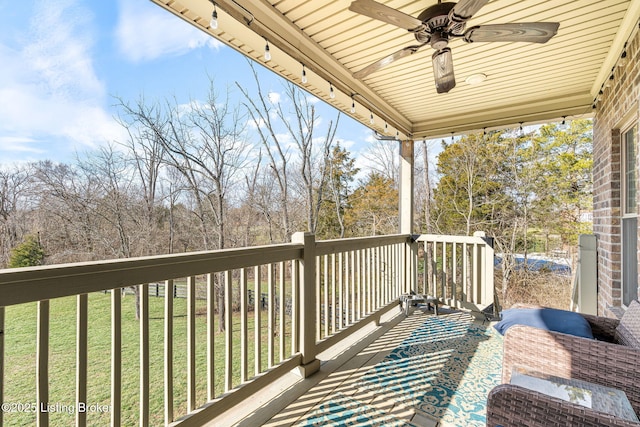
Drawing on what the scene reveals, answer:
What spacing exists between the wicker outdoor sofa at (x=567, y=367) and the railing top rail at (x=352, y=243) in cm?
145

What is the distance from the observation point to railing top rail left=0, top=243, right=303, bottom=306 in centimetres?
105

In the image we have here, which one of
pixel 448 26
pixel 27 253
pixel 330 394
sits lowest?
pixel 330 394

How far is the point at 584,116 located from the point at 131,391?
7.84m

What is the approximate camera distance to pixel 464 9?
1.70m

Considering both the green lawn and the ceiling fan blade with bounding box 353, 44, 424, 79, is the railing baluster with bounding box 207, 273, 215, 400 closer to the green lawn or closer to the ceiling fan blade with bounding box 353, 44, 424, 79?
the ceiling fan blade with bounding box 353, 44, 424, 79

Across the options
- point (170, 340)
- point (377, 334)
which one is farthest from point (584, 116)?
point (170, 340)

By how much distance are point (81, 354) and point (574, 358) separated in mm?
2322

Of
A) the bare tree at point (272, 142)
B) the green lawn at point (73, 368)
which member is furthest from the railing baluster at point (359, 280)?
the bare tree at point (272, 142)

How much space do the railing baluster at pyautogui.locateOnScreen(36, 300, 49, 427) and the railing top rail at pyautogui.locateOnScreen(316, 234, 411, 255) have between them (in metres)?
1.75

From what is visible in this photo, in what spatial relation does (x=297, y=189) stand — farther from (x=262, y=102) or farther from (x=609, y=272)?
(x=609, y=272)

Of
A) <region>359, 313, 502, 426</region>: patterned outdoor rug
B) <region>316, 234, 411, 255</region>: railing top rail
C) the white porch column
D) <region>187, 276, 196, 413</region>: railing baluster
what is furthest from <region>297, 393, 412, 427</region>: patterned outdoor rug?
the white porch column

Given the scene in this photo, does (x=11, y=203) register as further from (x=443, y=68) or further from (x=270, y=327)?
(x=443, y=68)

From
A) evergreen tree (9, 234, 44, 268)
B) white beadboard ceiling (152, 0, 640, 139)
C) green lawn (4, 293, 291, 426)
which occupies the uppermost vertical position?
white beadboard ceiling (152, 0, 640, 139)

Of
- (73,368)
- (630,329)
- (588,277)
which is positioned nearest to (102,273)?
(630,329)
